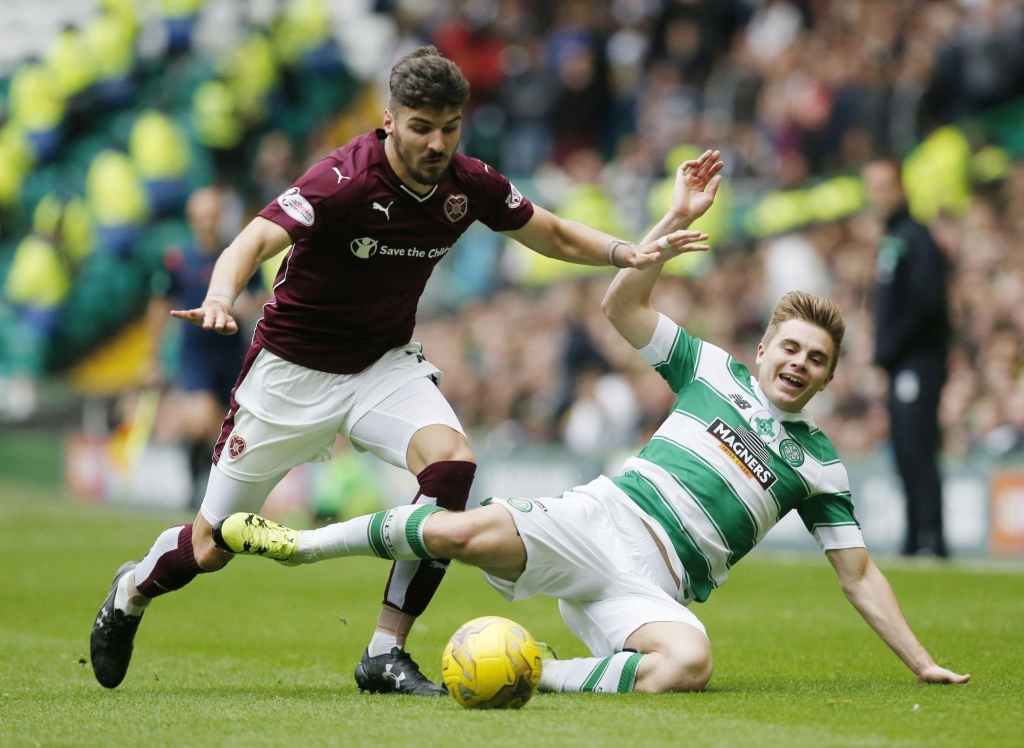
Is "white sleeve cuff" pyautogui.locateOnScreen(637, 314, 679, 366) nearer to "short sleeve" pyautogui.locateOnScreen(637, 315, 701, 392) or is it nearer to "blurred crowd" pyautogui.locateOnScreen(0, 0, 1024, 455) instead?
"short sleeve" pyautogui.locateOnScreen(637, 315, 701, 392)

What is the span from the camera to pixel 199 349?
40.7ft

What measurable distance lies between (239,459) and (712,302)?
9.35 metres

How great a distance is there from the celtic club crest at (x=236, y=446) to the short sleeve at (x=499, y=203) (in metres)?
1.28

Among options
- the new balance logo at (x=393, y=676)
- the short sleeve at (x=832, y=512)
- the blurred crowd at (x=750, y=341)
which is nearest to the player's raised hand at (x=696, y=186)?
the short sleeve at (x=832, y=512)

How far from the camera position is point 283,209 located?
5059 millimetres

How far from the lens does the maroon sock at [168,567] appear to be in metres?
5.42

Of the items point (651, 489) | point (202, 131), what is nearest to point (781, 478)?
point (651, 489)

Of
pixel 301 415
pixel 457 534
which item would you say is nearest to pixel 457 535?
pixel 457 534

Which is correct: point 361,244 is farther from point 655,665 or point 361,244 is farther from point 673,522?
point 655,665

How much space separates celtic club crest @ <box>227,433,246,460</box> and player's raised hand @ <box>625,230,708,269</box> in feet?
5.43

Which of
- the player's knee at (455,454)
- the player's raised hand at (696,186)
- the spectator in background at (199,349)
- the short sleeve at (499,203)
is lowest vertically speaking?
the spectator in background at (199,349)

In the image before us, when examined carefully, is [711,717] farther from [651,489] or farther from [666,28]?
[666,28]

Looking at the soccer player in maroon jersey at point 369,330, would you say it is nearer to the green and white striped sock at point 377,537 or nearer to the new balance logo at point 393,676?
the new balance logo at point 393,676

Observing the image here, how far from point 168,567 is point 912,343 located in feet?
22.3
